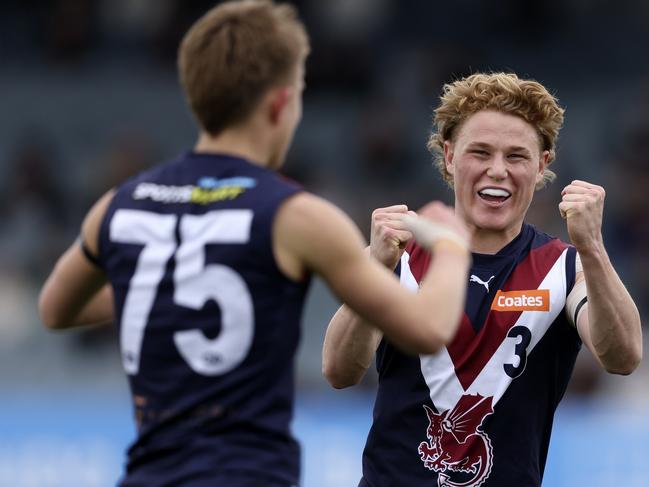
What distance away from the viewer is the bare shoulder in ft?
10.5

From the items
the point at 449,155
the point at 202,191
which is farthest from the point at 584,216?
the point at 202,191

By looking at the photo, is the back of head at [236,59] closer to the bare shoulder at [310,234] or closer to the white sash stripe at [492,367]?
the bare shoulder at [310,234]

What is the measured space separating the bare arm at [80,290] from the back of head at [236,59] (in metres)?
0.43

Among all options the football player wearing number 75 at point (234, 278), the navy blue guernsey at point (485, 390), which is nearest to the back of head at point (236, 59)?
the football player wearing number 75 at point (234, 278)

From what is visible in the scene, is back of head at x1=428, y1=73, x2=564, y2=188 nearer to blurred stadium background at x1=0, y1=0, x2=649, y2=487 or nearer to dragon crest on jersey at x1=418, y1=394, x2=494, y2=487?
dragon crest on jersey at x1=418, y1=394, x2=494, y2=487

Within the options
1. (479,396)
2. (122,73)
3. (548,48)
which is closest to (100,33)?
(122,73)

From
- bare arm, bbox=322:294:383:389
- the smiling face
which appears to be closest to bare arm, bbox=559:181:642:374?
the smiling face

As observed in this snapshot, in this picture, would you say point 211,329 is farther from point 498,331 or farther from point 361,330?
point 498,331

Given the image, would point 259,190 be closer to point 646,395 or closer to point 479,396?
point 479,396

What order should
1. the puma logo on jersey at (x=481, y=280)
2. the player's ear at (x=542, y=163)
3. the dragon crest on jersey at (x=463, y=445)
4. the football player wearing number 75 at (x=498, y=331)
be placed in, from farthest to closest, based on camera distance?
the player's ear at (x=542, y=163) → the puma logo on jersey at (x=481, y=280) → the dragon crest on jersey at (x=463, y=445) → the football player wearing number 75 at (x=498, y=331)

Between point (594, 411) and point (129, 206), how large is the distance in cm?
832

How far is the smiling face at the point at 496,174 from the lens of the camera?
464 centimetres

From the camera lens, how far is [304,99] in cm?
1611

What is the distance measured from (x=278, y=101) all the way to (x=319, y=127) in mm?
12831
